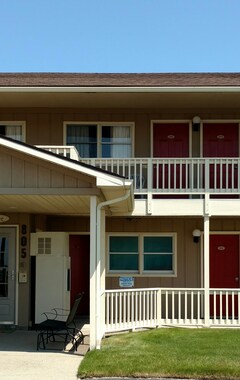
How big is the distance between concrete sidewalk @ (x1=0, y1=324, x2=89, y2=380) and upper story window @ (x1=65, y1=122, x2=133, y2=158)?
521 centimetres

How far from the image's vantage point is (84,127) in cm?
1430

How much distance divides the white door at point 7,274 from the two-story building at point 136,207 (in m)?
0.03

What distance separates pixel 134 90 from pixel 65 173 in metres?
4.09

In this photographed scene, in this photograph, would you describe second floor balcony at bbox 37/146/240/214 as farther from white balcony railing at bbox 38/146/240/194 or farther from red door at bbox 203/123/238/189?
red door at bbox 203/123/238/189

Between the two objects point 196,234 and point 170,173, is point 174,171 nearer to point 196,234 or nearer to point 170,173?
point 170,173

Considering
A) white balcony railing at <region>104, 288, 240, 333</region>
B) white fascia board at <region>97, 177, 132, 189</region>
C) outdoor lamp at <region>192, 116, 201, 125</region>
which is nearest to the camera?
white fascia board at <region>97, 177, 132, 189</region>

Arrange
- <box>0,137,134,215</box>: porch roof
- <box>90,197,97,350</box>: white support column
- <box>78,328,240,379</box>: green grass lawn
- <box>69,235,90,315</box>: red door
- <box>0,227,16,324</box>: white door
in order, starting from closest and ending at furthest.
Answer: <box>78,328,240,379</box>: green grass lawn < <box>0,137,134,215</box>: porch roof < <box>90,197,97,350</box>: white support column < <box>0,227,16,324</box>: white door < <box>69,235,90,315</box>: red door

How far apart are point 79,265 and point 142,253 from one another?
6.27 feet

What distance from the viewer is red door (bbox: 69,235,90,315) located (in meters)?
14.8

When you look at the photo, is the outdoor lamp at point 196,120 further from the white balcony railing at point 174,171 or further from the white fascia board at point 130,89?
the white balcony railing at point 174,171

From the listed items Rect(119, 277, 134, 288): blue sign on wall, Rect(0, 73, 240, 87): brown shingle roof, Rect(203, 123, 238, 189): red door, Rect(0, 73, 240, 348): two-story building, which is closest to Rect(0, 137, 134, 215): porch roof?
Rect(0, 73, 240, 348): two-story building

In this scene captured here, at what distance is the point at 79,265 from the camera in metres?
15.0

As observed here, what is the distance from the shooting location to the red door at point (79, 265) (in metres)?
14.8

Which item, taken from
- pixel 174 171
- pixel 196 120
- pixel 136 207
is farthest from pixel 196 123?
pixel 136 207
